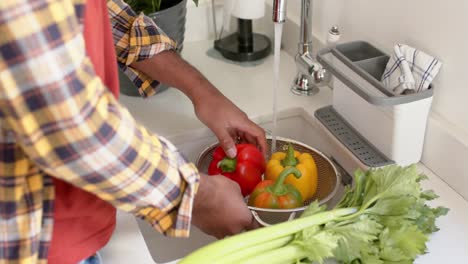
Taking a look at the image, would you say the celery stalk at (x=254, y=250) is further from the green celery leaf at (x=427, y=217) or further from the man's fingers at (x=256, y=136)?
the man's fingers at (x=256, y=136)

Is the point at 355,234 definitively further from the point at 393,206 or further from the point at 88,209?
the point at 88,209

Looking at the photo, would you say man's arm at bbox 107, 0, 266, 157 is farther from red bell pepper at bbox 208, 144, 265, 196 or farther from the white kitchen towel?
the white kitchen towel

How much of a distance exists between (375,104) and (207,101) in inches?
13.3

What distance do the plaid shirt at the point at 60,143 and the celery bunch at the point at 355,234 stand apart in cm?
11

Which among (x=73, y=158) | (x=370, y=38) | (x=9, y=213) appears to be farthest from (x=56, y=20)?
(x=370, y=38)

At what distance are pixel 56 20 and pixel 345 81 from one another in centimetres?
63

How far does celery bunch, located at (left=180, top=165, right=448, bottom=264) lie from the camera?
79cm

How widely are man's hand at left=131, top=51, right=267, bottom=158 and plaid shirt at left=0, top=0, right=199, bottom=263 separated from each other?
1.30ft

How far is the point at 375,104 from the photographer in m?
0.96

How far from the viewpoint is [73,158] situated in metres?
0.58

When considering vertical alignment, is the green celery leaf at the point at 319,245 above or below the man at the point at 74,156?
below

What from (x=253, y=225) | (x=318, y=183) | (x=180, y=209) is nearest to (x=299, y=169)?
(x=318, y=183)

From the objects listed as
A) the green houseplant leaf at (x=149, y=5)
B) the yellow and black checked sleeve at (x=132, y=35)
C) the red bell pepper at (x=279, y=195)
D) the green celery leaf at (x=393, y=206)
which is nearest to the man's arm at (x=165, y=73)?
the yellow and black checked sleeve at (x=132, y=35)

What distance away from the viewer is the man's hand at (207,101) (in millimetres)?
1115
